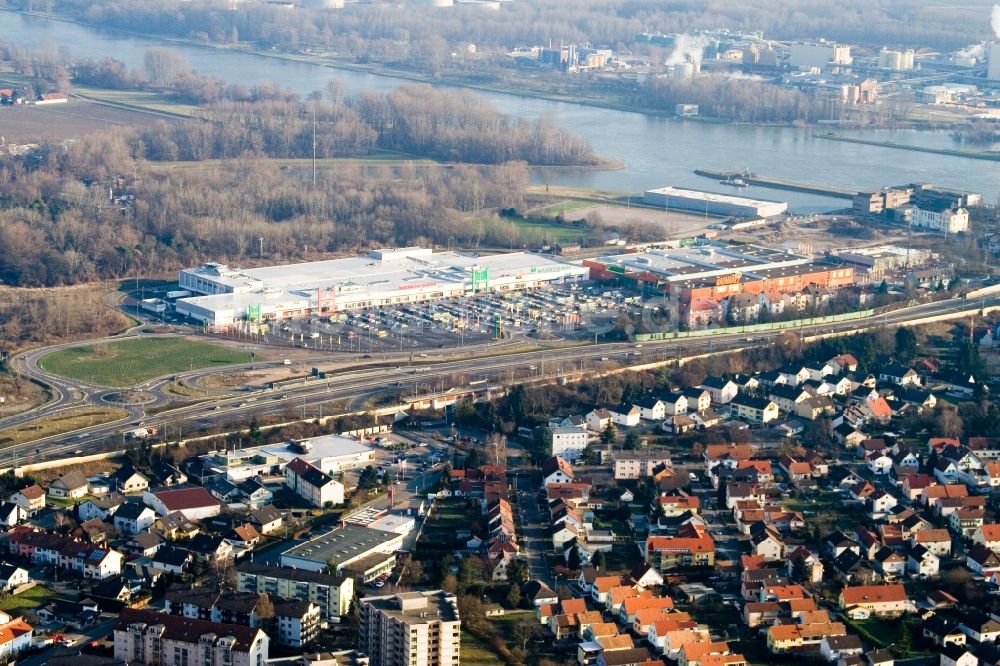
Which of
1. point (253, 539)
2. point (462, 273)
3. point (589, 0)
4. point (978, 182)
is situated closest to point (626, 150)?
point (978, 182)

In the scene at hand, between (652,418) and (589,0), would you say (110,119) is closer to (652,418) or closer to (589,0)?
(652,418)

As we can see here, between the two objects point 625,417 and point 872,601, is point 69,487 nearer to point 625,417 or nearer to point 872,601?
point 625,417

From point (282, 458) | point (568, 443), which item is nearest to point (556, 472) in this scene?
point (568, 443)

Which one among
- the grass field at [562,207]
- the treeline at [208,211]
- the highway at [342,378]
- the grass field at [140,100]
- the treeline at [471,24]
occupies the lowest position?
the highway at [342,378]

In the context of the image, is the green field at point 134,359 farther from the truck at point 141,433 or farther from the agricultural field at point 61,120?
the agricultural field at point 61,120

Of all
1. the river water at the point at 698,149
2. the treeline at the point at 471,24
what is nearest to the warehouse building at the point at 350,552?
the river water at the point at 698,149

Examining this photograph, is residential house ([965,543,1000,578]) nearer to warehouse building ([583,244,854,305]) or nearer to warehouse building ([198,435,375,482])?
warehouse building ([198,435,375,482])

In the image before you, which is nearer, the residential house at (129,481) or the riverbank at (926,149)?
the residential house at (129,481)
